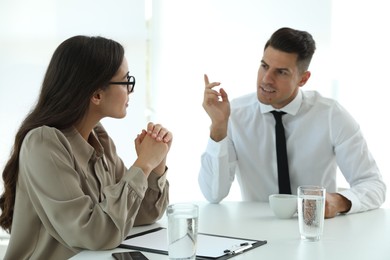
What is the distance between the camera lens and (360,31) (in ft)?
Result: 10.8

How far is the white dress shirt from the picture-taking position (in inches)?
94.4

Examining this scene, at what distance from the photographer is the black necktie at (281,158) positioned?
243 centimetres

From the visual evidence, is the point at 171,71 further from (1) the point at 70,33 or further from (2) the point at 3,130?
(2) the point at 3,130

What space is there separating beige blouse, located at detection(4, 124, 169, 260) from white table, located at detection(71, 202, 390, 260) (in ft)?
0.24

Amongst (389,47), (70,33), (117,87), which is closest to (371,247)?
(117,87)

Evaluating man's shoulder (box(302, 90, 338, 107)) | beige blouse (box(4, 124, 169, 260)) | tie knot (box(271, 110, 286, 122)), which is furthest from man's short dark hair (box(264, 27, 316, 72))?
beige blouse (box(4, 124, 169, 260))

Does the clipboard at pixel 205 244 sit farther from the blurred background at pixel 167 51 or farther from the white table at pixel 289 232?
the blurred background at pixel 167 51

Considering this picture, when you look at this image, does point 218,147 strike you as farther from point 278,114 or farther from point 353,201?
point 353,201

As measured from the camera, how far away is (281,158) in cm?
246

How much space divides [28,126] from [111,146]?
362 millimetres

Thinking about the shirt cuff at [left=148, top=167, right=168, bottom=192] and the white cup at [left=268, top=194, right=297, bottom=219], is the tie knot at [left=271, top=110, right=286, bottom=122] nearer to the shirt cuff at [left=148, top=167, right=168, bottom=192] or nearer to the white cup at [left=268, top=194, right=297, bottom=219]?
the white cup at [left=268, top=194, right=297, bottom=219]

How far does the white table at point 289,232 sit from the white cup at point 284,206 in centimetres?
2

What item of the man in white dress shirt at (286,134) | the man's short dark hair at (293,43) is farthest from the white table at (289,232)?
the man's short dark hair at (293,43)

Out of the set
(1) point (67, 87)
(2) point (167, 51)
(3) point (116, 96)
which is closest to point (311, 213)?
(3) point (116, 96)
